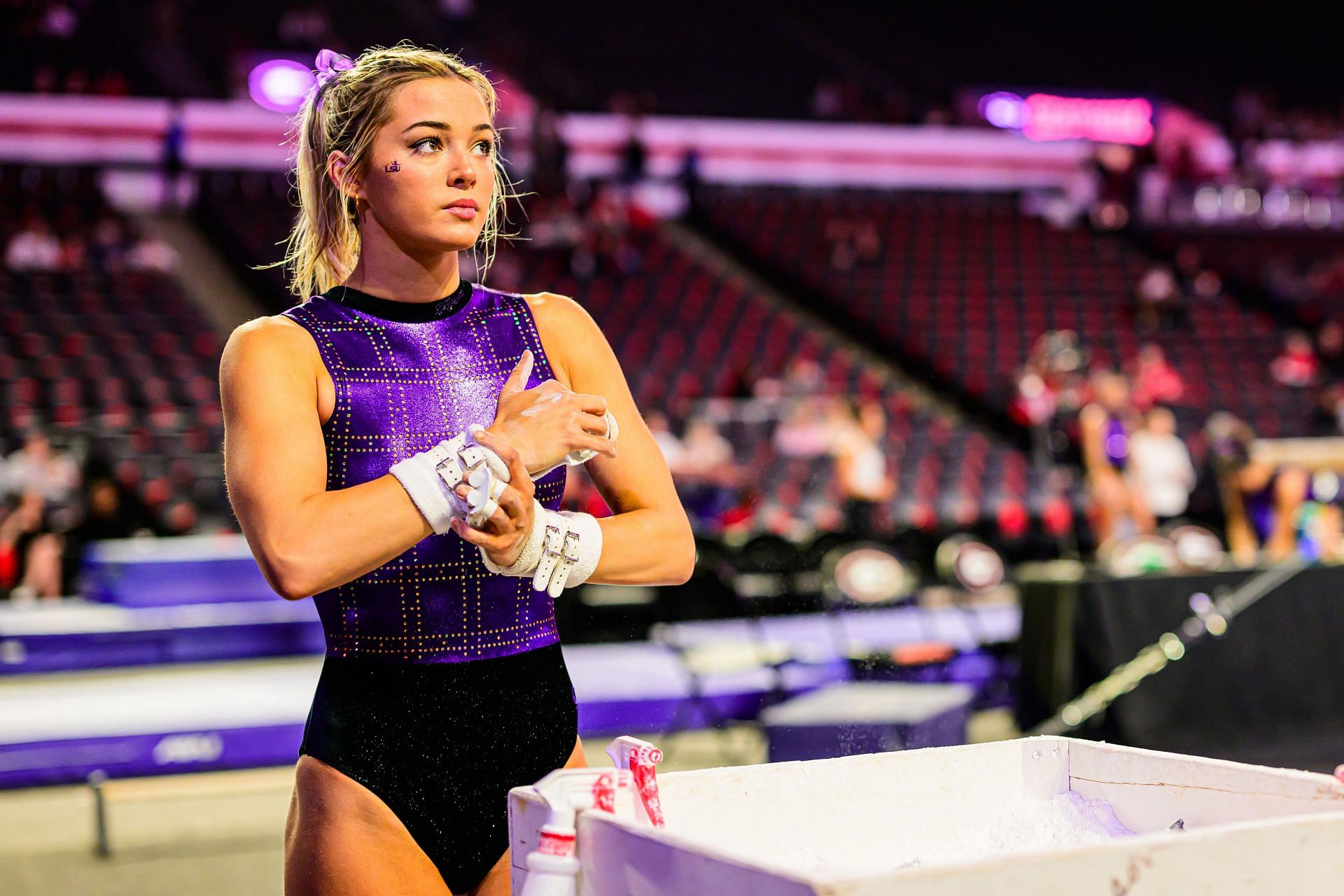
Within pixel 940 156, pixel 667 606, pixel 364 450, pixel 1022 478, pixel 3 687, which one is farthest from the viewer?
pixel 940 156

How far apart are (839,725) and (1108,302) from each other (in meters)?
12.6

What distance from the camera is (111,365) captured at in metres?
9.89

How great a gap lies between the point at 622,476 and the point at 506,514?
0.28 metres

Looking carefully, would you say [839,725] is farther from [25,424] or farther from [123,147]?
[123,147]

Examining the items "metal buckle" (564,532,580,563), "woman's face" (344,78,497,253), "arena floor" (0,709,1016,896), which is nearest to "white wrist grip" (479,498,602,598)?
"metal buckle" (564,532,580,563)

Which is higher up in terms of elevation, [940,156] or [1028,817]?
[940,156]

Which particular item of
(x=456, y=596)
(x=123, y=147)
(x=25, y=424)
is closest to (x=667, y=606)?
(x=25, y=424)

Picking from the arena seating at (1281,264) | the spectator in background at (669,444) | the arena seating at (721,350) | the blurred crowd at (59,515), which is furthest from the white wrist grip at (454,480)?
the arena seating at (1281,264)

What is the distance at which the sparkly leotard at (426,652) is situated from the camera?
1.49 metres

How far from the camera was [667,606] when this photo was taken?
7.33 meters

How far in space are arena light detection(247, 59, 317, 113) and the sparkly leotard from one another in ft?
45.5

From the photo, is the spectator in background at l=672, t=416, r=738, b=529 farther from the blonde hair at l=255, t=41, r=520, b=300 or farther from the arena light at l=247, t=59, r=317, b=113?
the arena light at l=247, t=59, r=317, b=113

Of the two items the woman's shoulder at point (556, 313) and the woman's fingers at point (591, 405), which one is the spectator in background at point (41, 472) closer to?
the woman's shoulder at point (556, 313)

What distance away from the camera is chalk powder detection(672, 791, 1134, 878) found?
1.35m
